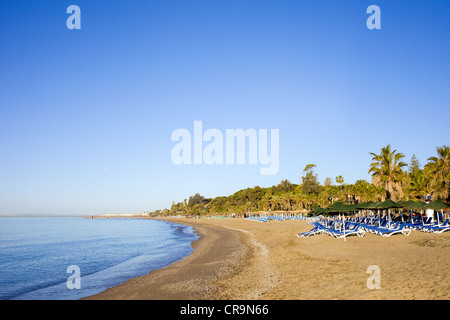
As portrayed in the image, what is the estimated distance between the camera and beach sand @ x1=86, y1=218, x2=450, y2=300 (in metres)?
8.27

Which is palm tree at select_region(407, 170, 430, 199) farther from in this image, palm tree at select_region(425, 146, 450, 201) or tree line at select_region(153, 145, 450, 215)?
palm tree at select_region(425, 146, 450, 201)

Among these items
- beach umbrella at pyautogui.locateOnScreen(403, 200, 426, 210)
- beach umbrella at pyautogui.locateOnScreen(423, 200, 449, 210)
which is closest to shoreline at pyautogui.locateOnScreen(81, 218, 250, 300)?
beach umbrella at pyautogui.locateOnScreen(423, 200, 449, 210)

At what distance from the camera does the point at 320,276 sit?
1062cm

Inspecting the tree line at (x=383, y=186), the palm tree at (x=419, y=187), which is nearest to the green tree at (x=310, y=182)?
the tree line at (x=383, y=186)

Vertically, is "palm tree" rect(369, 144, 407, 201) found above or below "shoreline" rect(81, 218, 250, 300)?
above

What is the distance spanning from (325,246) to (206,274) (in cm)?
771

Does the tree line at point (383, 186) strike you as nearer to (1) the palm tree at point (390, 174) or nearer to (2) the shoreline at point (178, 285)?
(1) the palm tree at point (390, 174)

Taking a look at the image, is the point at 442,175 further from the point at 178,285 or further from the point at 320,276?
the point at 178,285

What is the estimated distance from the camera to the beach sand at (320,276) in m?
8.27

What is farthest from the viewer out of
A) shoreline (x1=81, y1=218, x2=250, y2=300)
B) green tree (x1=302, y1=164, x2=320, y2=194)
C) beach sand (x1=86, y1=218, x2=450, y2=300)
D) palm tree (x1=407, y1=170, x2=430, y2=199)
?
green tree (x1=302, y1=164, x2=320, y2=194)

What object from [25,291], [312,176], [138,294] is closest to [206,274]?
[138,294]

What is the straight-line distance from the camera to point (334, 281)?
31.6 feet

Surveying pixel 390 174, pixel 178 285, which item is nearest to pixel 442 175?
pixel 390 174

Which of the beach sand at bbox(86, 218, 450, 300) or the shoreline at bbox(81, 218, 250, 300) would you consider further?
the shoreline at bbox(81, 218, 250, 300)
